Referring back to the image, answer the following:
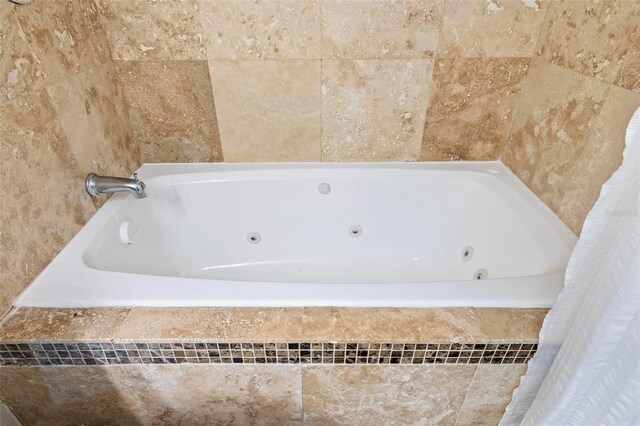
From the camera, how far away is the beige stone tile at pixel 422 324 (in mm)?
719

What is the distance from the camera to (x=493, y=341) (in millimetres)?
719

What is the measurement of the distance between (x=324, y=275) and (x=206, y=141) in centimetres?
74

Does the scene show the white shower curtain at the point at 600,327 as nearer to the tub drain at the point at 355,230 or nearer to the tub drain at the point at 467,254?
the tub drain at the point at 467,254

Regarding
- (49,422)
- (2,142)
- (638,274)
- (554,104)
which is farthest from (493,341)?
(2,142)

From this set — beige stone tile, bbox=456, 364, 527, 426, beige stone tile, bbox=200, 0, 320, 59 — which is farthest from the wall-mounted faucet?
beige stone tile, bbox=456, 364, 527, 426

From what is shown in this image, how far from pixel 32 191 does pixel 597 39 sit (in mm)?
1515

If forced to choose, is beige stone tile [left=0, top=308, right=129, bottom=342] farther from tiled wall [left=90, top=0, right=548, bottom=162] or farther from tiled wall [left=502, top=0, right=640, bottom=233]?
tiled wall [left=502, top=0, right=640, bottom=233]

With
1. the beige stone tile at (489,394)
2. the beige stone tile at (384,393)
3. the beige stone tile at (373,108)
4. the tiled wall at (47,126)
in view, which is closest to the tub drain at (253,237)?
the beige stone tile at (373,108)

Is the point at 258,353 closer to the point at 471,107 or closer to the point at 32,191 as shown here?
the point at 32,191

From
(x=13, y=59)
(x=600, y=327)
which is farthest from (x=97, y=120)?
(x=600, y=327)

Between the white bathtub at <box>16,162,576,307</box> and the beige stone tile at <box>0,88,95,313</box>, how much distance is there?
0.11 metres

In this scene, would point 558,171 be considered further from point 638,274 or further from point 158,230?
point 158,230

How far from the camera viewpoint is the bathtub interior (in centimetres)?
131

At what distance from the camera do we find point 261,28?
120 centimetres
